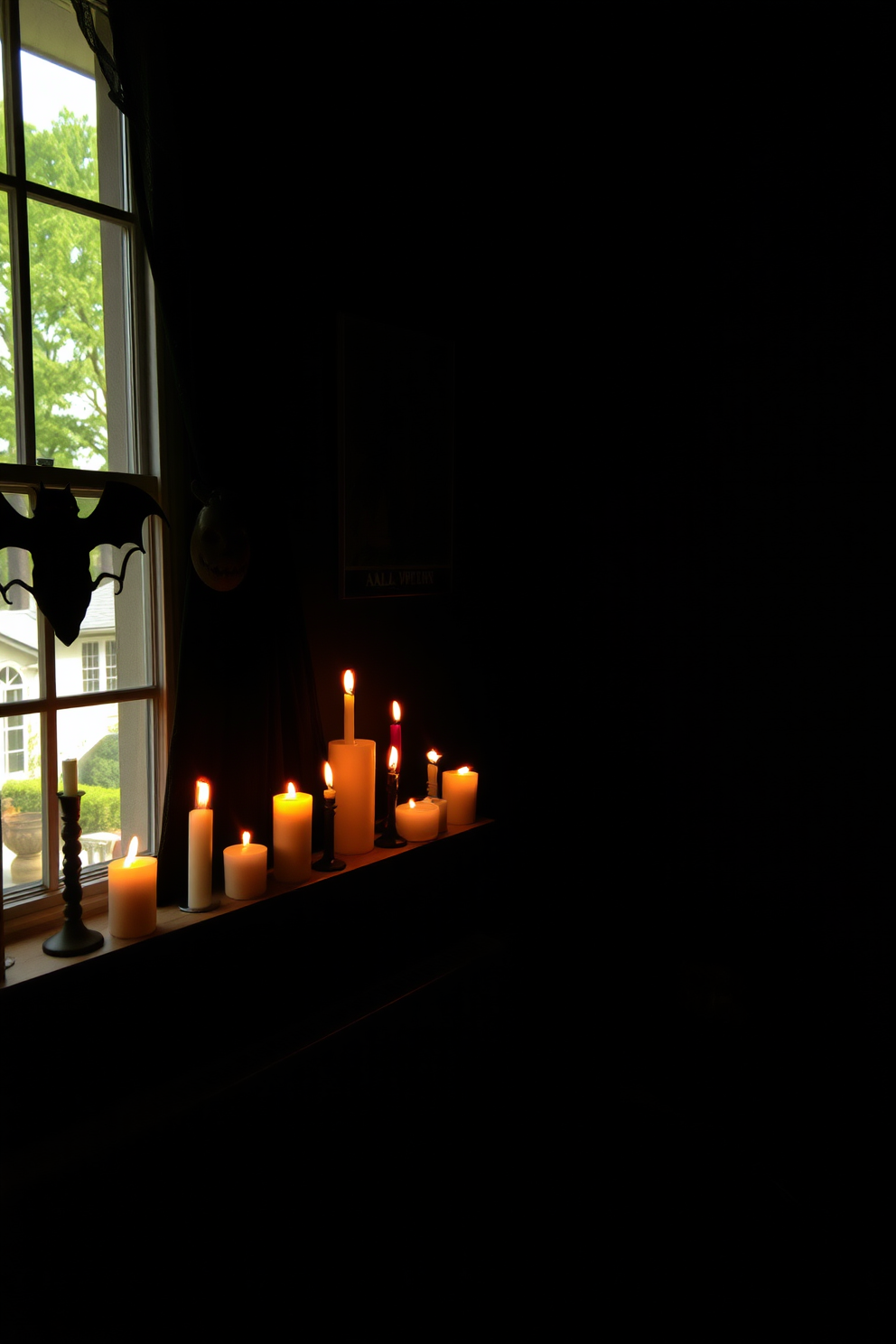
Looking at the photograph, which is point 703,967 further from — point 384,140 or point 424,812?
point 384,140

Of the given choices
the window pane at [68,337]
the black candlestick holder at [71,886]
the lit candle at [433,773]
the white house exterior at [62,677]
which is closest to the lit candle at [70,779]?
the black candlestick holder at [71,886]

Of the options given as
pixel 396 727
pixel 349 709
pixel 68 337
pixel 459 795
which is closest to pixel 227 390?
pixel 68 337

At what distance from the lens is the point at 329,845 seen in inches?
63.5

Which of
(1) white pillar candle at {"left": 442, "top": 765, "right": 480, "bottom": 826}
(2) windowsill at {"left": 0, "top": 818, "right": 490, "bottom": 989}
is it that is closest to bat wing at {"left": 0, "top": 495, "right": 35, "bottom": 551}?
(2) windowsill at {"left": 0, "top": 818, "right": 490, "bottom": 989}

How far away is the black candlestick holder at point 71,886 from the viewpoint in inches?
50.5

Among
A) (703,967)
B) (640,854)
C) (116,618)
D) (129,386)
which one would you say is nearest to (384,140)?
(129,386)

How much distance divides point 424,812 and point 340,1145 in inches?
25.1

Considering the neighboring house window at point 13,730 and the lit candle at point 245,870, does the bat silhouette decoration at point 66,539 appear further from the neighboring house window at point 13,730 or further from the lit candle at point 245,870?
the lit candle at point 245,870

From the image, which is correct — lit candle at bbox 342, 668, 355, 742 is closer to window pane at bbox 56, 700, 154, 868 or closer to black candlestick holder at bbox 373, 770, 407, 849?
black candlestick holder at bbox 373, 770, 407, 849

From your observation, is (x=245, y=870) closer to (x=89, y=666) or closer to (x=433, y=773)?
(x=89, y=666)

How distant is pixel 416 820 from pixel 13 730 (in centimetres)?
80

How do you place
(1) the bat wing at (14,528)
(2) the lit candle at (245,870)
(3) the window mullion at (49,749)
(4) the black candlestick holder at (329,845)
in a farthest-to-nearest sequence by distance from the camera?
1. (4) the black candlestick holder at (329,845)
2. (2) the lit candle at (245,870)
3. (3) the window mullion at (49,749)
4. (1) the bat wing at (14,528)

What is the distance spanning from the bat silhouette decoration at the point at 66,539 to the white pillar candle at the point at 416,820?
76cm

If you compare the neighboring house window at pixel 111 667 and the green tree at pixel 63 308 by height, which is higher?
the green tree at pixel 63 308
